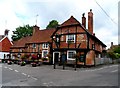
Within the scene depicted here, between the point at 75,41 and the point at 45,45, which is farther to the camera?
the point at 45,45

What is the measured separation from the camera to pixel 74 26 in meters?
32.5

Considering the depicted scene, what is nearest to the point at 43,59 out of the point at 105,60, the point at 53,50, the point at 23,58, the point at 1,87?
the point at 53,50

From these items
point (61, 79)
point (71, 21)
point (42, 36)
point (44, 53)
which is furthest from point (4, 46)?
point (61, 79)

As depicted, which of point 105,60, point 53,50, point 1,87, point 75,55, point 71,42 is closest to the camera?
point 1,87

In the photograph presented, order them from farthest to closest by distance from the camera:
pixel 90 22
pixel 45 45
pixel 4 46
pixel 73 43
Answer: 1. pixel 4 46
2. pixel 45 45
3. pixel 90 22
4. pixel 73 43

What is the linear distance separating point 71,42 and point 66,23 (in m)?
3.61

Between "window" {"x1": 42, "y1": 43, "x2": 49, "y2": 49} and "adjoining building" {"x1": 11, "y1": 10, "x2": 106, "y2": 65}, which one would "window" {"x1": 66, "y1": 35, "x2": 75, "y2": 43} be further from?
"window" {"x1": 42, "y1": 43, "x2": 49, "y2": 49}

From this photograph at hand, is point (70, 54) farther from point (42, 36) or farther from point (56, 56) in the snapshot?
point (42, 36)

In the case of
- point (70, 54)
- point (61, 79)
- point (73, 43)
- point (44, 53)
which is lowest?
point (61, 79)

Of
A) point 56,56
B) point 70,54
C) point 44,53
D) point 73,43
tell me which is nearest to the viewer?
point 73,43

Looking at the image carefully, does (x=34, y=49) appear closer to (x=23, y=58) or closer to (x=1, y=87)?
→ (x=23, y=58)

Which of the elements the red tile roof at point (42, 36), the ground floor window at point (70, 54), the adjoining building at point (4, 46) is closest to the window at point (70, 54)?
the ground floor window at point (70, 54)

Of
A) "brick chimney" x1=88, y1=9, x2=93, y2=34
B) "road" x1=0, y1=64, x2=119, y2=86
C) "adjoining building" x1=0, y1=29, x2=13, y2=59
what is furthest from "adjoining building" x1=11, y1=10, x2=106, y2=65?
"adjoining building" x1=0, y1=29, x2=13, y2=59

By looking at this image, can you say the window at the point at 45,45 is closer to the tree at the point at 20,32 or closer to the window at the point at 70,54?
the window at the point at 70,54
